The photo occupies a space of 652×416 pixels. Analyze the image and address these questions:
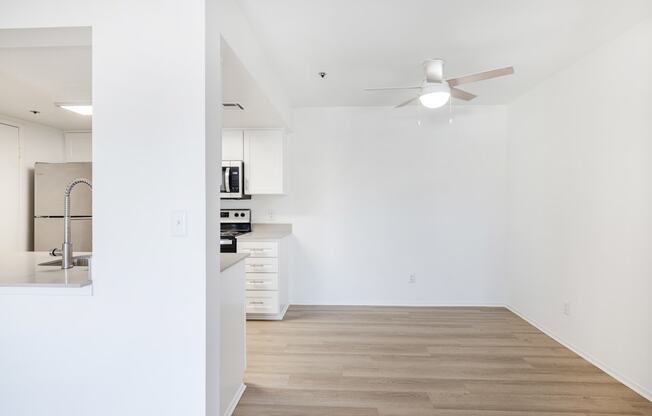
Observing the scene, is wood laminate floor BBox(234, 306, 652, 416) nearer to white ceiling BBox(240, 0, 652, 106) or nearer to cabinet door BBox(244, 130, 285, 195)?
cabinet door BBox(244, 130, 285, 195)

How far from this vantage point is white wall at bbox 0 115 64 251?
421 cm

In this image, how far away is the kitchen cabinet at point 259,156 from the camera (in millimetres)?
4465

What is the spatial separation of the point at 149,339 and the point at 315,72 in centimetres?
263

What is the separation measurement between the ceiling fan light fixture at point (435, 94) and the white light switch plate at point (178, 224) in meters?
2.10

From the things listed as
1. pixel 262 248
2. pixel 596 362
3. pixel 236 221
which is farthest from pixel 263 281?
pixel 596 362

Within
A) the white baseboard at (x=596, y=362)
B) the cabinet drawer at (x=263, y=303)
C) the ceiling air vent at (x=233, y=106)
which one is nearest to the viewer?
the white baseboard at (x=596, y=362)

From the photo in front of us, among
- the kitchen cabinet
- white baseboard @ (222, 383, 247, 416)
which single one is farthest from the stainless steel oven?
white baseboard @ (222, 383, 247, 416)

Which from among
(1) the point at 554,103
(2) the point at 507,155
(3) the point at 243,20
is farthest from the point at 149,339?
(2) the point at 507,155

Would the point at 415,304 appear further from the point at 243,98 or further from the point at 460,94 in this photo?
the point at 243,98

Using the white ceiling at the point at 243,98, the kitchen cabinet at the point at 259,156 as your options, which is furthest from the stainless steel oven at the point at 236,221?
the white ceiling at the point at 243,98

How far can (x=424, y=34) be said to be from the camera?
269 cm

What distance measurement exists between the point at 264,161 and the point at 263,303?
5.32 feet

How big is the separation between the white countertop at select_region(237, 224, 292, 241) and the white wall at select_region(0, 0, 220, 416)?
2.45 meters

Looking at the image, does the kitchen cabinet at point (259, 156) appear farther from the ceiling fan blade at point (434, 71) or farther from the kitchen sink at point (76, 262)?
the kitchen sink at point (76, 262)
